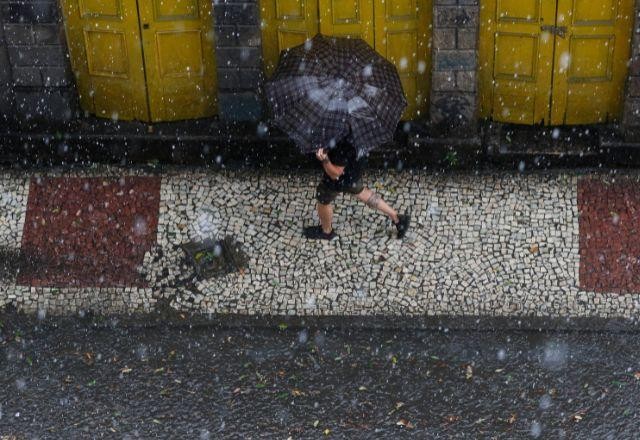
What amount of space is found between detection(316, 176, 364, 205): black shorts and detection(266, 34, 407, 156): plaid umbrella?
0.44 metres

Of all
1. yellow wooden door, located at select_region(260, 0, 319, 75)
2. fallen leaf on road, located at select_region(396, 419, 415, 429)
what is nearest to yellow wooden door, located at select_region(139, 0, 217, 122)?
yellow wooden door, located at select_region(260, 0, 319, 75)

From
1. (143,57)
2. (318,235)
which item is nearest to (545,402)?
(318,235)

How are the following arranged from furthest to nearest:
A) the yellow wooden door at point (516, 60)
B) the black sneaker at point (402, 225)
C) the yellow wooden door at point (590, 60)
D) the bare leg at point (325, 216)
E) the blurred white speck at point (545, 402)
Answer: the yellow wooden door at point (516, 60) < the yellow wooden door at point (590, 60) < the black sneaker at point (402, 225) < the bare leg at point (325, 216) < the blurred white speck at point (545, 402)

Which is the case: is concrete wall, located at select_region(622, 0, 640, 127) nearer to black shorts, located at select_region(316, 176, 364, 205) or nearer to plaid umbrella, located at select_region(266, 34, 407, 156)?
plaid umbrella, located at select_region(266, 34, 407, 156)

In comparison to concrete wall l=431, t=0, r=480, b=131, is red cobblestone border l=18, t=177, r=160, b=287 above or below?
below

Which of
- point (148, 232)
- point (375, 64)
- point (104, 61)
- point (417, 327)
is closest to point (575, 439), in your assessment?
point (417, 327)

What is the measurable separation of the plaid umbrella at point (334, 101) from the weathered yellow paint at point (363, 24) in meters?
1.21

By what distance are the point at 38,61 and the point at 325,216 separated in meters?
3.02

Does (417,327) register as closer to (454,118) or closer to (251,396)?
(251,396)

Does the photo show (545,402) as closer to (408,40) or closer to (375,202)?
(375,202)

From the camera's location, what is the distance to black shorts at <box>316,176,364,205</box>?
8.38 meters

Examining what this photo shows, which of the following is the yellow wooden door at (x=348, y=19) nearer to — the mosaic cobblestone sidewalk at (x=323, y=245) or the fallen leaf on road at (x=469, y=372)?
the mosaic cobblestone sidewalk at (x=323, y=245)

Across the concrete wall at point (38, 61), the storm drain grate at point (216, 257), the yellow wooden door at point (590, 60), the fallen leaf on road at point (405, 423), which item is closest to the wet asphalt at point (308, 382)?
the fallen leaf on road at point (405, 423)

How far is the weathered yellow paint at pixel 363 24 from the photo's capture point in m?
9.25
